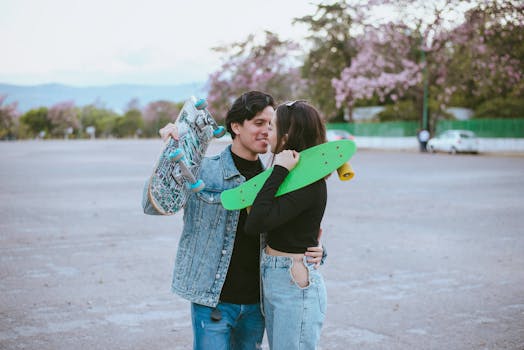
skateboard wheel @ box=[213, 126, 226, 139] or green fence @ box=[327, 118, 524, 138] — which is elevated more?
skateboard wheel @ box=[213, 126, 226, 139]

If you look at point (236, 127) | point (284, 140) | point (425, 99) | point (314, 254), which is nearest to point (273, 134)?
point (284, 140)

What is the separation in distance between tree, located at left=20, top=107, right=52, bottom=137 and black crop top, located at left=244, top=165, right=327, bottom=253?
361 ft

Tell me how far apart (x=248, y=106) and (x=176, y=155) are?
1.57 ft

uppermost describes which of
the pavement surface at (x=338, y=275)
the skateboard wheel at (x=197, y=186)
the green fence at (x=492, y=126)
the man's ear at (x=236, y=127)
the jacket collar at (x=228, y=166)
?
the man's ear at (x=236, y=127)

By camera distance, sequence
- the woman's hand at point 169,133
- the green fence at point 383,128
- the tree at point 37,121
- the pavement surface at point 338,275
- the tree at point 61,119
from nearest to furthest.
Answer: the woman's hand at point 169,133 < the pavement surface at point 338,275 < the green fence at point 383,128 < the tree at point 37,121 < the tree at point 61,119

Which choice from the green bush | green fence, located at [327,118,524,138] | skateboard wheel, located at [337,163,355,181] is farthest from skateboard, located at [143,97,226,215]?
the green bush

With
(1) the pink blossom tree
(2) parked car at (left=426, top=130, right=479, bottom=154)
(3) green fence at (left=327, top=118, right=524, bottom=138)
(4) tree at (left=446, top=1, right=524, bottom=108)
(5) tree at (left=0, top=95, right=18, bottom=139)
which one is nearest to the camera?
(4) tree at (left=446, top=1, right=524, bottom=108)

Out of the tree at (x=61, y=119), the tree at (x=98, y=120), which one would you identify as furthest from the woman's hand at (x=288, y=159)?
the tree at (x=98, y=120)

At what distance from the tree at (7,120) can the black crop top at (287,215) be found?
96.5 metres

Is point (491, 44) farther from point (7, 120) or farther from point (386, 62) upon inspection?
point (7, 120)

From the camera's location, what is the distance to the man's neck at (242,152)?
3156mm

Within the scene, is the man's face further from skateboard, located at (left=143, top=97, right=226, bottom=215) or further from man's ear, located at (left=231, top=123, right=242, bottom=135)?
skateboard, located at (left=143, top=97, right=226, bottom=215)

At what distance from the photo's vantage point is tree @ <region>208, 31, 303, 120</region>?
57312 mm

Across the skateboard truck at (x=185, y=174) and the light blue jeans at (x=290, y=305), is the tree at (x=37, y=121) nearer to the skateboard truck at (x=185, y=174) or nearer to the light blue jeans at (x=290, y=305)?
the skateboard truck at (x=185, y=174)
